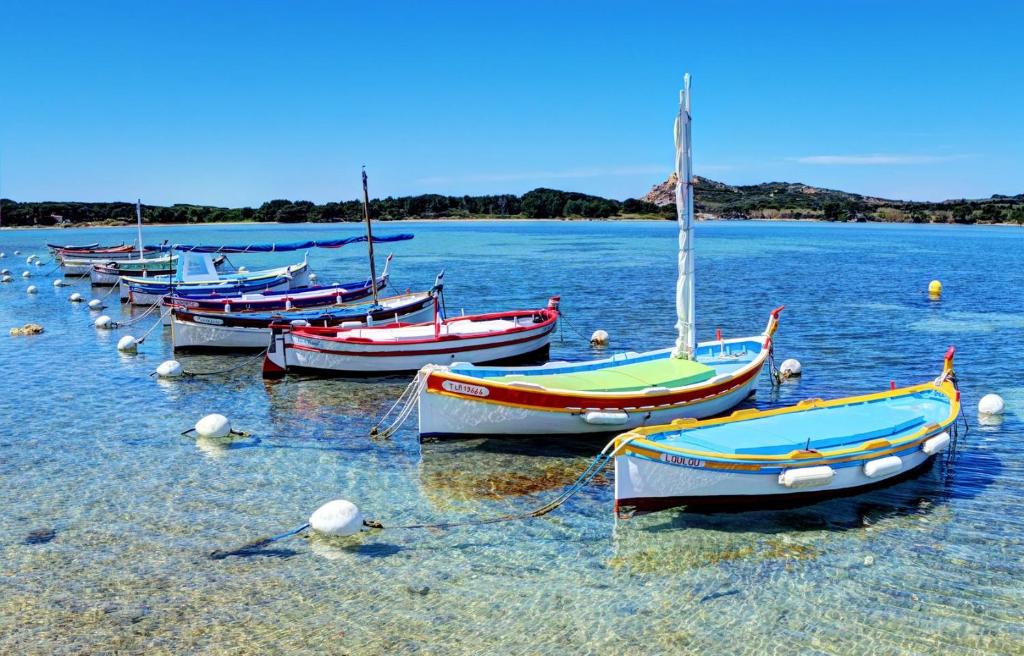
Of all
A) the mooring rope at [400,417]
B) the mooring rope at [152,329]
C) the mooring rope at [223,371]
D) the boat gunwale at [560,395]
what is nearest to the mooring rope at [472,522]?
the boat gunwale at [560,395]

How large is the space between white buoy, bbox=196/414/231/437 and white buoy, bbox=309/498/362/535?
5.97 m

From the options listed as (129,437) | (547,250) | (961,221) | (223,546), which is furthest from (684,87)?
(961,221)

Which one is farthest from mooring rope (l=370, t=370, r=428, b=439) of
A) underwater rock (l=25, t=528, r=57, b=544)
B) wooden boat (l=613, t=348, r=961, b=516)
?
underwater rock (l=25, t=528, r=57, b=544)

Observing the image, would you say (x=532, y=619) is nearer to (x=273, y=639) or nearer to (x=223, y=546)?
(x=273, y=639)

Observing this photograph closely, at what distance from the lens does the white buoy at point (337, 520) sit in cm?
1141

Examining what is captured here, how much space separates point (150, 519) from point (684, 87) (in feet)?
43.8

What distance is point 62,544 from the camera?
11438 mm

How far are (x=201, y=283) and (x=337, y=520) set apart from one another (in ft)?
108

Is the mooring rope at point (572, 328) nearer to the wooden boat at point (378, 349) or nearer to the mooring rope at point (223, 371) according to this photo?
the wooden boat at point (378, 349)

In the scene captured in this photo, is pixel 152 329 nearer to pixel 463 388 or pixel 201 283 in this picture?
pixel 201 283

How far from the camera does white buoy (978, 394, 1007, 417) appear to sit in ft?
59.5

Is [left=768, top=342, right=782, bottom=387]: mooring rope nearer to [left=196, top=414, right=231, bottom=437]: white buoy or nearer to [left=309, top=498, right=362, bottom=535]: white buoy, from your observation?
[left=309, top=498, right=362, bottom=535]: white buoy

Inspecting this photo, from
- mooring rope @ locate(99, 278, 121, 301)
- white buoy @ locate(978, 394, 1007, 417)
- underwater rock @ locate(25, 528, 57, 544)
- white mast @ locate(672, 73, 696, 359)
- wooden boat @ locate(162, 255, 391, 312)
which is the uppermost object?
white mast @ locate(672, 73, 696, 359)

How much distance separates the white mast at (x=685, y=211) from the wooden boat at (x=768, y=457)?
4.05 metres
